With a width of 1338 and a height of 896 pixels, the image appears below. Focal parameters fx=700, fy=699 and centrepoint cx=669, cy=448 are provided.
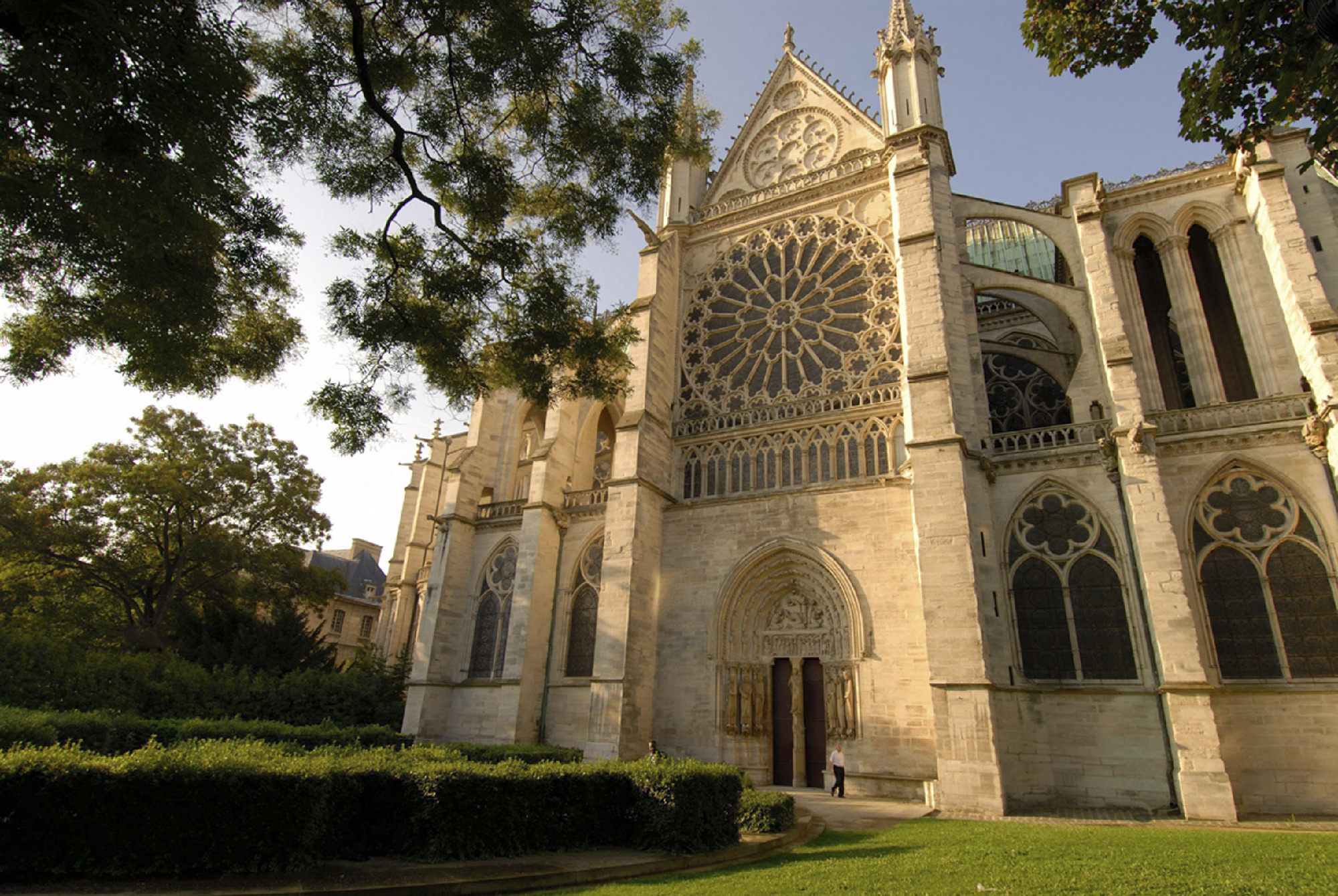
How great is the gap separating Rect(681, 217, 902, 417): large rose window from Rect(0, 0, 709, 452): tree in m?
8.89

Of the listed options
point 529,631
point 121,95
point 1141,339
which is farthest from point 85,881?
point 1141,339

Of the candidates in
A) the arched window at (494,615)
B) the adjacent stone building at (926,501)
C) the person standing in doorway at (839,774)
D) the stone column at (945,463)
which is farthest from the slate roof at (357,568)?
the stone column at (945,463)

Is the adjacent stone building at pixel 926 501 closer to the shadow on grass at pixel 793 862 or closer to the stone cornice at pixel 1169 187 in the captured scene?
the stone cornice at pixel 1169 187

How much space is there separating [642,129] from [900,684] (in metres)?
11.5

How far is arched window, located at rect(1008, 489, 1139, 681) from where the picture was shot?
43.6 ft

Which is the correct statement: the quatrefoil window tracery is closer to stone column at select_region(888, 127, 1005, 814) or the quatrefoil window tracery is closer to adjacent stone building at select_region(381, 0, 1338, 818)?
adjacent stone building at select_region(381, 0, 1338, 818)

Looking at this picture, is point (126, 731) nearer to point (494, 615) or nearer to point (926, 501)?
point (494, 615)

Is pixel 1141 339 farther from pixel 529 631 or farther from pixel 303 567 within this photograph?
pixel 303 567

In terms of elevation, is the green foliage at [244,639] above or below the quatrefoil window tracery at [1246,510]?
below

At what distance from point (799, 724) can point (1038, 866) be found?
9297 mm

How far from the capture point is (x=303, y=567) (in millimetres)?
23062

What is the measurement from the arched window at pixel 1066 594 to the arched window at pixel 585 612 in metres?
10.0

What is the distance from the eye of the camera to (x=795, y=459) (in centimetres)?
1734

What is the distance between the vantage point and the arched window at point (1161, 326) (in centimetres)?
1639
